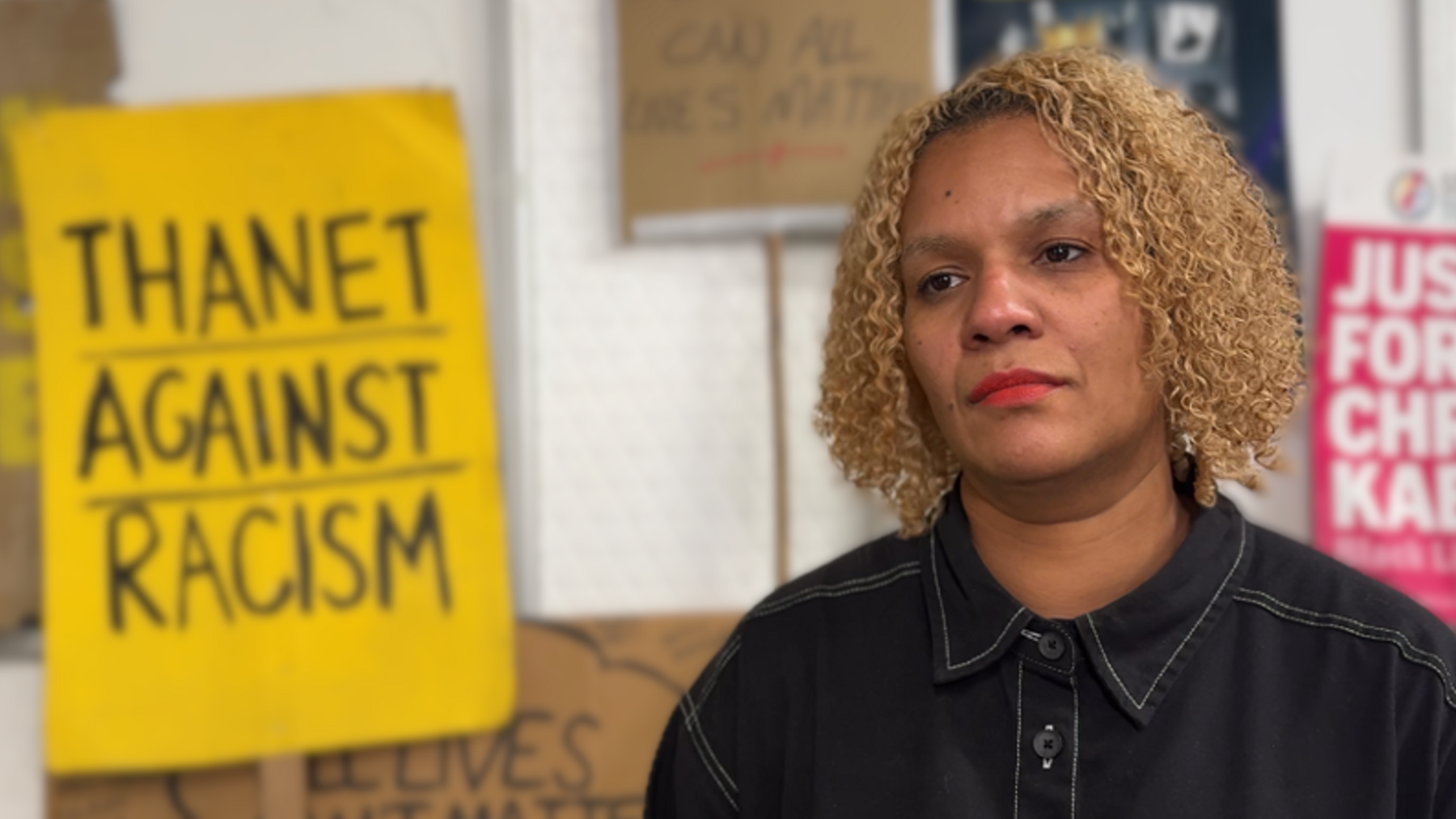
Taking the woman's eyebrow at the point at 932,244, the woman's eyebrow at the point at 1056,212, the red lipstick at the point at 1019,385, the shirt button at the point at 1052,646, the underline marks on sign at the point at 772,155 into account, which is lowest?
the shirt button at the point at 1052,646

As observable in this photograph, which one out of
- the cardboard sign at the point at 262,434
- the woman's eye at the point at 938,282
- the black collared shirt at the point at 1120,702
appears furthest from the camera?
the cardboard sign at the point at 262,434

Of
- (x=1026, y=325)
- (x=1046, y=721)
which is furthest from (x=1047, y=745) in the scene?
(x=1026, y=325)

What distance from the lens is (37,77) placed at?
5.31 ft

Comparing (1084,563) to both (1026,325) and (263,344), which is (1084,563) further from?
(263,344)

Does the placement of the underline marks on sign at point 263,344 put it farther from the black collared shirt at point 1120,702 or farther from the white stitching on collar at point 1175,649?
the white stitching on collar at point 1175,649

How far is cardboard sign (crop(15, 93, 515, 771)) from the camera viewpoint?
1.54 metres

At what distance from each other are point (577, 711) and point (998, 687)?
81cm

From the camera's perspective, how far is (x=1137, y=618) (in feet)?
2.81

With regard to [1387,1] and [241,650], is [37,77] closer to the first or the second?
[241,650]

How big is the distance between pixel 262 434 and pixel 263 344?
0.36ft

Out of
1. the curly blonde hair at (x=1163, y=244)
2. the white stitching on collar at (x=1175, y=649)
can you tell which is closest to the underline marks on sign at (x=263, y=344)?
the curly blonde hair at (x=1163, y=244)

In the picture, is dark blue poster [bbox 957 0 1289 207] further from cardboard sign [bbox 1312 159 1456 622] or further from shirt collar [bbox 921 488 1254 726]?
shirt collar [bbox 921 488 1254 726]

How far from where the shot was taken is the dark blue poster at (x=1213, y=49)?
160 centimetres

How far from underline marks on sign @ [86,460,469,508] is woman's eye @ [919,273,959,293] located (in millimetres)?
809
